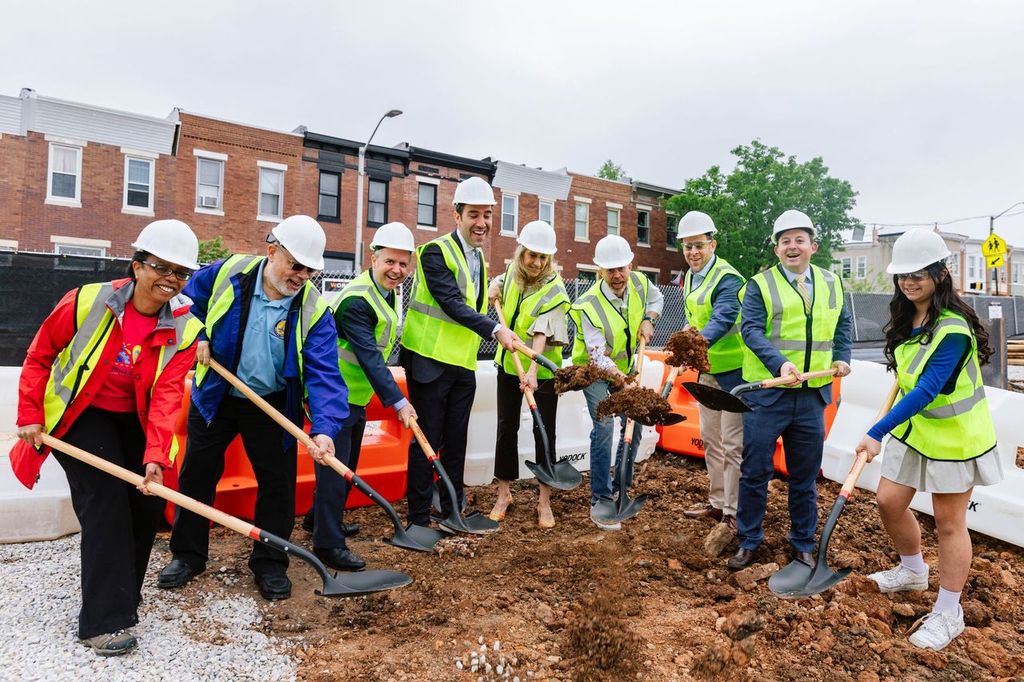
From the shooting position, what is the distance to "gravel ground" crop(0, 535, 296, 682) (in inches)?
110

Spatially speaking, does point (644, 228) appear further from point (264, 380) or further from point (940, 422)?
point (264, 380)

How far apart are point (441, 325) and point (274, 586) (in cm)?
178

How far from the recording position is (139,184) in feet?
68.7

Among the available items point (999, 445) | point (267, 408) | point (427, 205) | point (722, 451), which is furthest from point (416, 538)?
point (427, 205)

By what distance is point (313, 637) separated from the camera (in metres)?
3.19

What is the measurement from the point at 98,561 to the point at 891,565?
435 cm

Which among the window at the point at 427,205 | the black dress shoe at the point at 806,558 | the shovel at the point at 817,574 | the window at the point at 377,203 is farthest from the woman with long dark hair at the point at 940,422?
the window at the point at 427,205

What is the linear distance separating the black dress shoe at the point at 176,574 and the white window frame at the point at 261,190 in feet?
66.5

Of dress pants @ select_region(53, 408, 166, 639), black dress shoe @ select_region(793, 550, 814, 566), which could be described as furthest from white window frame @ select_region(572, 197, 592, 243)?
dress pants @ select_region(53, 408, 166, 639)

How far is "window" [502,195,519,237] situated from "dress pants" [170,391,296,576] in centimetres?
2481

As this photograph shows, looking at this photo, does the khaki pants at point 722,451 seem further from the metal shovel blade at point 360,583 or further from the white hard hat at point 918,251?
the metal shovel blade at point 360,583

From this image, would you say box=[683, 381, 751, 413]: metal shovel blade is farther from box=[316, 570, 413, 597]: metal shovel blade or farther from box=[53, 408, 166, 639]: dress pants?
box=[53, 408, 166, 639]: dress pants

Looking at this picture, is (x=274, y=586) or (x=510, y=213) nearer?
(x=274, y=586)

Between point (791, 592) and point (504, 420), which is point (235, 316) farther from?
point (791, 592)
